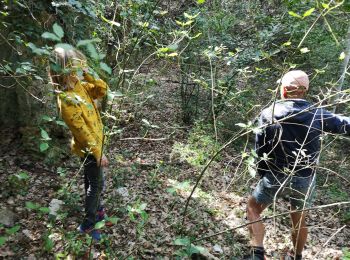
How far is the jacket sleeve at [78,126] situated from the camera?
3033mm

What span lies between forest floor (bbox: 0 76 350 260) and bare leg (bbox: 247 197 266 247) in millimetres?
345

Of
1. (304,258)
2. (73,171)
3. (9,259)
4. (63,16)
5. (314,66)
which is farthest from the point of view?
(314,66)

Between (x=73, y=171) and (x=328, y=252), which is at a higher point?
(x=73, y=171)

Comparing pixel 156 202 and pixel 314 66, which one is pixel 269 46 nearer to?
pixel 314 66

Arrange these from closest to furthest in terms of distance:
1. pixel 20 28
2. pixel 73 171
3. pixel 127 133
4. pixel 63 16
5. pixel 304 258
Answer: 1. pixel 304 258
2. pixel 20 28
3. pixel 63 16
4. pixel 73 171
5. pixel 127 133

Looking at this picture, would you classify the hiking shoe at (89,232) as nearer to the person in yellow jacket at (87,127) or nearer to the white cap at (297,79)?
the person in yellow jacket at (87,127)

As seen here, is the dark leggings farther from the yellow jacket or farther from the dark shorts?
the dark shorts

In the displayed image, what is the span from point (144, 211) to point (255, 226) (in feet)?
4.33

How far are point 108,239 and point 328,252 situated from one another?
291cm

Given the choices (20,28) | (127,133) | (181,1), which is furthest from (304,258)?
(181,1)

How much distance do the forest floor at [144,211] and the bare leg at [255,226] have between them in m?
0.35

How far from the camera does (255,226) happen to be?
3.58 meters

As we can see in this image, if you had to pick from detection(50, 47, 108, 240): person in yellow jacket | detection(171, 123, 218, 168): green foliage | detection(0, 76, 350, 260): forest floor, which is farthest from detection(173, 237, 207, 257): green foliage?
detection(171, 123, 218, 168): green foliage

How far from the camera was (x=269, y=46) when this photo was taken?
23.7 ft
